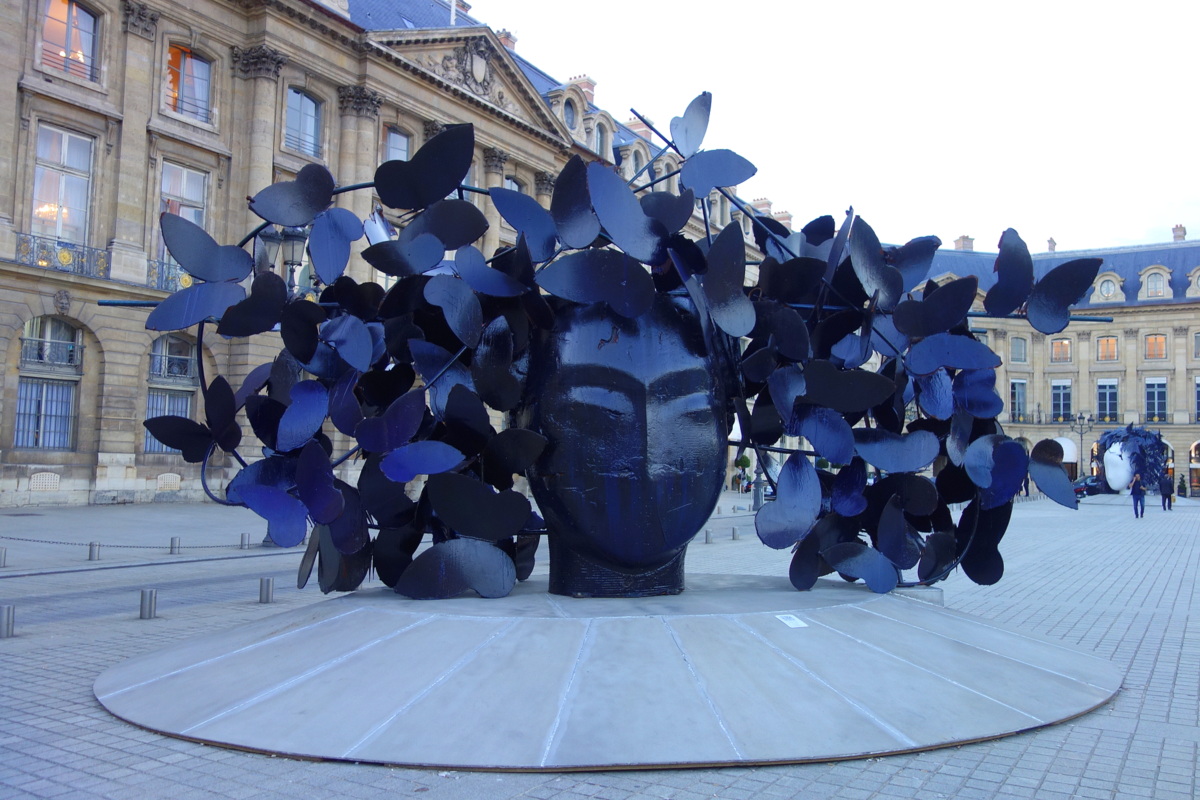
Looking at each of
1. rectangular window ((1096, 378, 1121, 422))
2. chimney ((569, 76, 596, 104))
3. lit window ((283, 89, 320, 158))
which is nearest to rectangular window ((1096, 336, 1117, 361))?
rectangular window ((1096, 378, 1121, 422))

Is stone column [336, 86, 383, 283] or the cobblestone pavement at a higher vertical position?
stone column [336, 86, 383, 283]

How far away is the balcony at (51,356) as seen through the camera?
26906mm

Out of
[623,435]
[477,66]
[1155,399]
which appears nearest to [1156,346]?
[1155,399]

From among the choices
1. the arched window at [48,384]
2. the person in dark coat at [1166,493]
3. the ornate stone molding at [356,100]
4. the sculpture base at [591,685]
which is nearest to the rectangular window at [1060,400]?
the person in dark coat at [1166,493]

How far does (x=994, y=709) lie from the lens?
626 cm

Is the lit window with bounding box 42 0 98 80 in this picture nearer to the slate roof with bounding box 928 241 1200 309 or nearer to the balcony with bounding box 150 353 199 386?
the balcony with bounding box 150 353 199 386

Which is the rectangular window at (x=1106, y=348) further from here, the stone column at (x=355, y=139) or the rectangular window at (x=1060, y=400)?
the stone column at (x=355, y=139)

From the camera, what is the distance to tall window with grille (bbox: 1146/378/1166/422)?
75875mm

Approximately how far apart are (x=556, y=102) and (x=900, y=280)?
4449 centimetres

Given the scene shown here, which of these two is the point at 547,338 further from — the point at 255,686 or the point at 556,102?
the point at 556,102

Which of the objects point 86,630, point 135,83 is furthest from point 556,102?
point 86,630

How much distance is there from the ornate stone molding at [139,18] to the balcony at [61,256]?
21.9 feet

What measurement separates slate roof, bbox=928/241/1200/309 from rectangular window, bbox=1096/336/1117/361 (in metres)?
2.74

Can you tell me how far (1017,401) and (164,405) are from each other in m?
70.0
